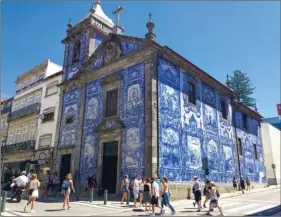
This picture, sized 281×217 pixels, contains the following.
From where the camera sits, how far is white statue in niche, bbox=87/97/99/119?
634 inches

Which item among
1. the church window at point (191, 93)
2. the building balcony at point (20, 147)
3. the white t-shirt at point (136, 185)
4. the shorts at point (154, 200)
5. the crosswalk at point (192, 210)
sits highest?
the church window at point (191, 93)

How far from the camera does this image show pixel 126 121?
46.2ft

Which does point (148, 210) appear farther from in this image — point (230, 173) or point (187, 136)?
point (230, 173)

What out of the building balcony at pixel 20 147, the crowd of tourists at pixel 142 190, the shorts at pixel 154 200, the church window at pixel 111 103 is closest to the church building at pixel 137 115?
the church window at pixel 111 103

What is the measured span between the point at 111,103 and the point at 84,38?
709cm

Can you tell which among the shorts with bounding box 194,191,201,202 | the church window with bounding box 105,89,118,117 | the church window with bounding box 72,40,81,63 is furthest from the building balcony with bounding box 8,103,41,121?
the shorts with bounding box 194,191,201,202

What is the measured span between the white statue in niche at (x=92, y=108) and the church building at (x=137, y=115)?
0.11ft

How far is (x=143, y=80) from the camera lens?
46.1 feet

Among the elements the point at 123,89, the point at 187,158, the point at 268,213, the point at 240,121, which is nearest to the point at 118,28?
the point at 123,89

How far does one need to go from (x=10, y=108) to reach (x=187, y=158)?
2167cm

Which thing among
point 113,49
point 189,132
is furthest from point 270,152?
point 113,49

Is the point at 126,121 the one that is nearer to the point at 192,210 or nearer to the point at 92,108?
the point at 92,108

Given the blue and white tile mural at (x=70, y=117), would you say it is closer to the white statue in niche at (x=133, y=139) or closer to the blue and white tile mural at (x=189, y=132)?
the white statue in niche at (x=133, y=139)

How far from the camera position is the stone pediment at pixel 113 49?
15.2 m
